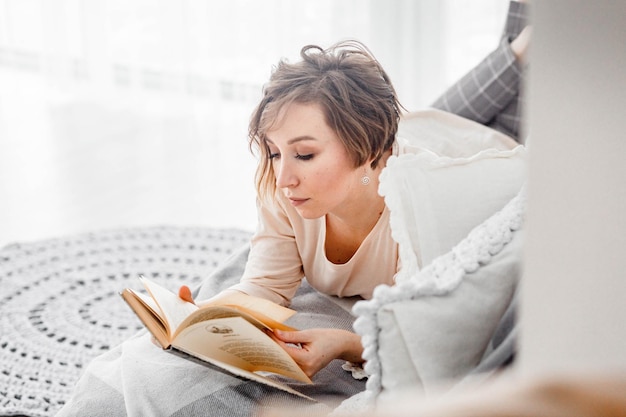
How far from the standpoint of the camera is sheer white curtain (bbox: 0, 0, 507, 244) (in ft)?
10.6

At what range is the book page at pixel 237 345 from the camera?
1.19 meters

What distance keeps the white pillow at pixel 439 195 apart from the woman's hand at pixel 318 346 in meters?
0.17

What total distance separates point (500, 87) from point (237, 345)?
2.98 feet

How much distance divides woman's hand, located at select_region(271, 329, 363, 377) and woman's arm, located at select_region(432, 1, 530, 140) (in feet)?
2.44

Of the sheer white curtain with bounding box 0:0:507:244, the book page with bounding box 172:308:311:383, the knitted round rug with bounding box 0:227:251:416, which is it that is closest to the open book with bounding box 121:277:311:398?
the book page with bounding box 172:308:311:383

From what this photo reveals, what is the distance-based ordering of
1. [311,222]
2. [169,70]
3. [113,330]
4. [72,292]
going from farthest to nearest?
[169,70] → [72,292] → [113,330] → [311,222]

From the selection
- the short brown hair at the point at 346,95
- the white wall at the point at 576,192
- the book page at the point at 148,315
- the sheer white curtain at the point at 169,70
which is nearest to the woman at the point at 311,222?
the short brown hair at the point at 346,95

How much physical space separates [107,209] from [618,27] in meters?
2.41

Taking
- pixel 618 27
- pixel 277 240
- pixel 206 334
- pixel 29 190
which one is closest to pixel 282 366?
pixel 206 334

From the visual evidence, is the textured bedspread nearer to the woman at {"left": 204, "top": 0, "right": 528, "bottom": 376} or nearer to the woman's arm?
the woman at {"left": 204, "top": 0, "right": 528, "bottom": 376}

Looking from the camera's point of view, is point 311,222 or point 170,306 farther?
point 311,222

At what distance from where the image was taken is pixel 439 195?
1.22 meters

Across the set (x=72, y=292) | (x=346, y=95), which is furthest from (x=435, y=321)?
(x=72, y=292)

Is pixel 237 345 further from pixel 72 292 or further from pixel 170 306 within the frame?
pixel 72 292
